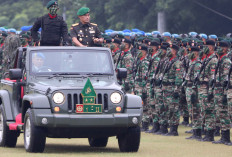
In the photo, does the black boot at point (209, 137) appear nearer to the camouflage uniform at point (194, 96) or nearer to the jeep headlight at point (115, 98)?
the camouflage uniform at point (194, 96)

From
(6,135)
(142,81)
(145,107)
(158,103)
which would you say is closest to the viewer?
(6,135)

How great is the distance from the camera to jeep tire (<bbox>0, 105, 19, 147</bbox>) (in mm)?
16016

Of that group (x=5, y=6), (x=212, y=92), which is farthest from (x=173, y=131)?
(x=5, y=6)

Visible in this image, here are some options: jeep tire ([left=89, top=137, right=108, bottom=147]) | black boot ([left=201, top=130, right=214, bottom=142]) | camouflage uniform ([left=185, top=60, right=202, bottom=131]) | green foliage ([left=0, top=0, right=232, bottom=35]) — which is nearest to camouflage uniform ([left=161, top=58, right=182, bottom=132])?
camouflage uniform ([left=185, top=60, right=202, bottom=131])

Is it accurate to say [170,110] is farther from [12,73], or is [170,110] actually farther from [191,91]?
[12,73]

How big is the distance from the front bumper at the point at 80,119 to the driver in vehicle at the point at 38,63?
1.48 m

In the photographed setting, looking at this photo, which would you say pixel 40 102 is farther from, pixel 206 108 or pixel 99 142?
pixel 206 108

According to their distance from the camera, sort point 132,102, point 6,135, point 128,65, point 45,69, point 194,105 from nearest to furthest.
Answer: point 132,102 → point 45,69 → point 6,135 → point 194,105 → point 128,65

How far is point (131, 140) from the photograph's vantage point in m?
15.0

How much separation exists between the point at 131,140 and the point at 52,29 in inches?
140

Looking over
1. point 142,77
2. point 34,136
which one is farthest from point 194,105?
point 34,136

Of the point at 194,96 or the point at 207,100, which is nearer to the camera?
the point at 207,100

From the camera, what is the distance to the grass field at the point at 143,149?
14.8 m

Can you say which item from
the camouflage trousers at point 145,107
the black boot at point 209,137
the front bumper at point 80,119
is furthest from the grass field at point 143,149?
the camouflage trousers at point 145,107
